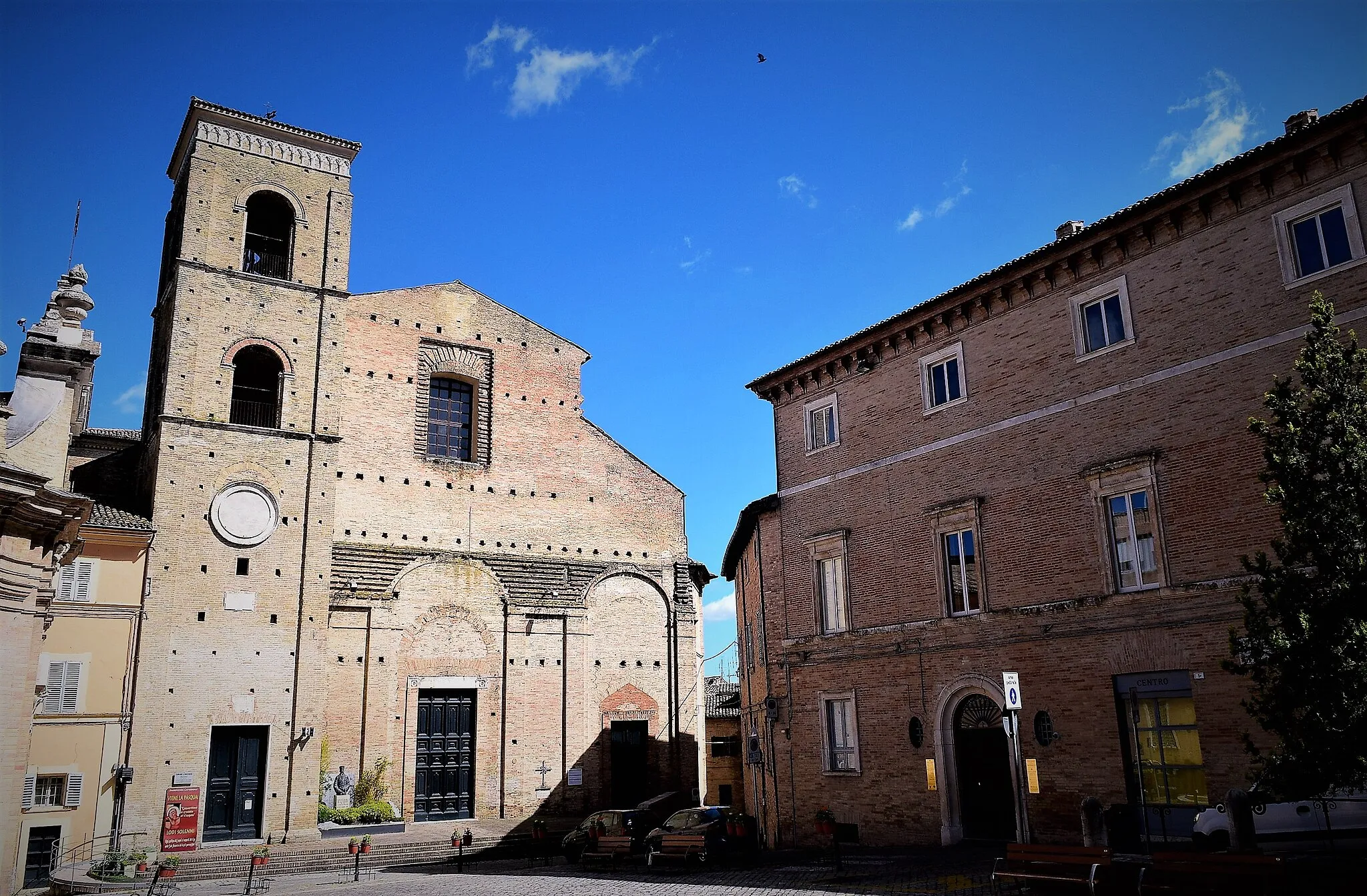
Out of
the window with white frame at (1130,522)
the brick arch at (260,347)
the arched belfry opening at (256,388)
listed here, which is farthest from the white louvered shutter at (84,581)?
the window with white frame at (1130,522)

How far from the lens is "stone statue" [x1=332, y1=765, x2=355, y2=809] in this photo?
24.0 m

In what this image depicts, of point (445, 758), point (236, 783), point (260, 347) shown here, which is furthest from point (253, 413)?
point (445, 758)

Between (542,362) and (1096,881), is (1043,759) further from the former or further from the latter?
(542,362)

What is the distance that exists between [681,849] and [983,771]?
6150 mm

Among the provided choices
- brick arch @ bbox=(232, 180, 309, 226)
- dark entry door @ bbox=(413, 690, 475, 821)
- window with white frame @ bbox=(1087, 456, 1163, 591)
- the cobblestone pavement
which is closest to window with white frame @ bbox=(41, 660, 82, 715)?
the cobblestone pavement

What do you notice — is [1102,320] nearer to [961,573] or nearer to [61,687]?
[961,573]

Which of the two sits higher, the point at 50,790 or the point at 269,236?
the point at 269,236

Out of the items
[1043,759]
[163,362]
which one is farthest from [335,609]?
[1043,759]

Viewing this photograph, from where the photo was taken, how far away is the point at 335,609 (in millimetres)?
25469

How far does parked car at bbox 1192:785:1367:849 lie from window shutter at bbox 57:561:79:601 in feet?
71.1

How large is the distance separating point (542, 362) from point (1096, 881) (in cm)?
2222

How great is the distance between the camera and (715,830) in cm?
2003

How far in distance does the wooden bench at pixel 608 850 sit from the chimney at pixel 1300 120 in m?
18.0

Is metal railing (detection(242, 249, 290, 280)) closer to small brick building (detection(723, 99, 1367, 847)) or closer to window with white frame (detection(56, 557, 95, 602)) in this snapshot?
window with white frame (detection(56, 557, 95, 602))
